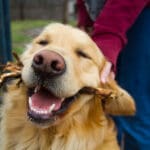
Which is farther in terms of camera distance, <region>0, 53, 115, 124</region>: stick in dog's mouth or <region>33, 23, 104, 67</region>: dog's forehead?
<region>33, 23, 104, 67</region>: dog's forehead

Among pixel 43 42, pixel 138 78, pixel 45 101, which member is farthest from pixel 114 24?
pixel 45 101

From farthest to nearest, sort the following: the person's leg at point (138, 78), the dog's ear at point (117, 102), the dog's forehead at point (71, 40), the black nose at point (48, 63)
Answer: the person's leg at point (138, 78), the dog's ear at point (117, 102), the dog's forehead at point (71, 40), the black nose at point (48, 63)

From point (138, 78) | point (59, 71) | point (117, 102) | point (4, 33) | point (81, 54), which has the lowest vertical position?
point (4, 33)

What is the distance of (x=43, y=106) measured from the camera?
3.22m

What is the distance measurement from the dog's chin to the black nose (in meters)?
0.15

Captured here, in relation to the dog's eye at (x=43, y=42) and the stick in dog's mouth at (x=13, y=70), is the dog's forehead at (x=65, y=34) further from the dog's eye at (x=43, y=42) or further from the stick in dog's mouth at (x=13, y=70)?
the stick in dog's mouth at (x=13, y=70)

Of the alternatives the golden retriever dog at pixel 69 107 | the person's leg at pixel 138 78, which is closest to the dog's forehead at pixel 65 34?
the golden retriever dog at pixel 69 107

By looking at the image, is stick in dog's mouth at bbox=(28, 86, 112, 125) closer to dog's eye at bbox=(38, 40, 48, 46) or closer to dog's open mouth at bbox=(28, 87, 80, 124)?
dog's open mouth at bbox=(28, 87, 80, 124)

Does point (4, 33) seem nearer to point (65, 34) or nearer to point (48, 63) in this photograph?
point (65, 34)

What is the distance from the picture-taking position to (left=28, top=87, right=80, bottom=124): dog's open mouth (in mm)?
3219

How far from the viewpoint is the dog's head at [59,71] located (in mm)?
3109

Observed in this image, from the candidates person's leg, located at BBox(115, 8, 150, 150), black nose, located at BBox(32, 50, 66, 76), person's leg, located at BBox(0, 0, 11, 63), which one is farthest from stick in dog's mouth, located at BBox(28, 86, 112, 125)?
person's leg, located at BBox(0, 0, 11, 63)

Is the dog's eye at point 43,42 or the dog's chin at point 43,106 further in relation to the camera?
the dog's eye at point 43,42

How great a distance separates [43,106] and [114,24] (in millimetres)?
724
